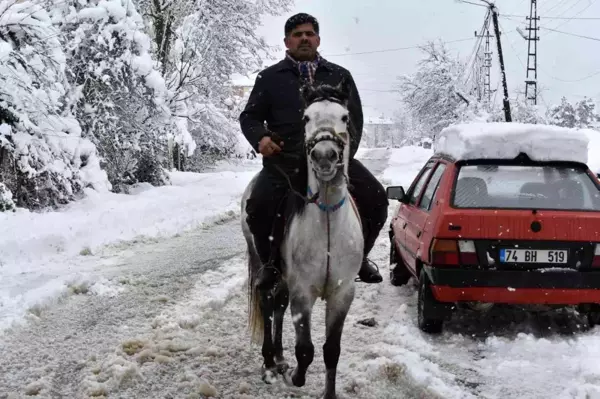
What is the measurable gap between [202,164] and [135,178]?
12662mm

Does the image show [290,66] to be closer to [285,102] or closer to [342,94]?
[285,102]

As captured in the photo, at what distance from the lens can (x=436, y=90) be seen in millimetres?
50531

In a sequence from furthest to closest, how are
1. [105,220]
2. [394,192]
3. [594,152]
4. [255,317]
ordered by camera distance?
[594,152]
[105,220]
[394,192]
[255,317]

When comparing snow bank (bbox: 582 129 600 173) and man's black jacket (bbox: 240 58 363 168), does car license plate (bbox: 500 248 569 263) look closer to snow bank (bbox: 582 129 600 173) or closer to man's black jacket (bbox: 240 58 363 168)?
man's black jacket (bbox: 240 58 363 168)

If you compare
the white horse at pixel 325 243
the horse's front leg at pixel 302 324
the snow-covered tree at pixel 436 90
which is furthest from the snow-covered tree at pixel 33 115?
the snow-covered tree at pixel 436 90

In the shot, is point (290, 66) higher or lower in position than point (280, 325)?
higher

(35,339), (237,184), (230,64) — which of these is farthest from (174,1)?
(35,339)

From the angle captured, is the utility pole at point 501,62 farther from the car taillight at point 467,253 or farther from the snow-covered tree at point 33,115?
the car taillight at point 467,253

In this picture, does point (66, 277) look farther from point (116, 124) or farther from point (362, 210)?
point (116, 124)

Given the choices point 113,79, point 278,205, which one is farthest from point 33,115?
point 278,205

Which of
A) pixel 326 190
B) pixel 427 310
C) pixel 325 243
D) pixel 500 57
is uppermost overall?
pixel 500 57

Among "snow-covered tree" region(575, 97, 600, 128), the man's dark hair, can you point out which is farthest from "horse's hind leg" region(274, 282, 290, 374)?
"snow-covered tree" region(575, 97, 600, 128)

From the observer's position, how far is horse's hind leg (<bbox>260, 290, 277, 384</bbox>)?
4.67 m

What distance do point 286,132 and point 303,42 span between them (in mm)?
701
